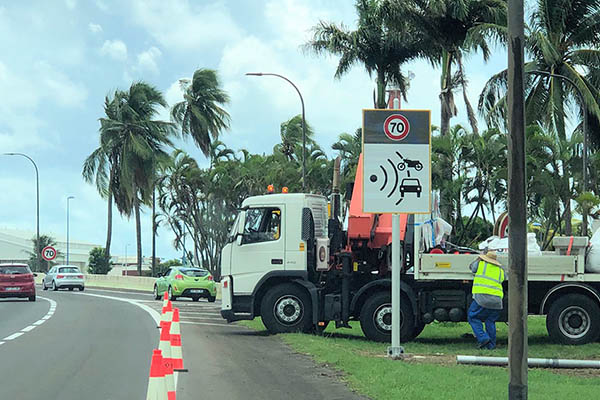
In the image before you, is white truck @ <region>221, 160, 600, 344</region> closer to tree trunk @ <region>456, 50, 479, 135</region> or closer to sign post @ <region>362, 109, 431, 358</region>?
sign post @ <region>362, 109, 431, 358</region>

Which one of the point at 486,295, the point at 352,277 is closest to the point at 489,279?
the point at 486,295

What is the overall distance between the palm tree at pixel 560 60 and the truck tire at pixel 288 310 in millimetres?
22559

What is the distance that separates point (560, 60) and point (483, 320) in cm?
2525

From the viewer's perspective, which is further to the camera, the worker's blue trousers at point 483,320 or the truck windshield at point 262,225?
the truck windshield at point 262,225

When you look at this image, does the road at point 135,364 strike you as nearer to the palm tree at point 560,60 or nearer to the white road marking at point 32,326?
the white road marking at point 32,326

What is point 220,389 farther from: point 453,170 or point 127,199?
point 127,199

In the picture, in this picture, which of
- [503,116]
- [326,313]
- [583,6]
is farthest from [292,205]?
[583,6]

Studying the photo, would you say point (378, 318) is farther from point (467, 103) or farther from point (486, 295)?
point (467, 103)

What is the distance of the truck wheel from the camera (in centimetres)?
1614

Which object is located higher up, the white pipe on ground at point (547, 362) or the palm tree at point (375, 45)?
the palm tree at point (375, 45)

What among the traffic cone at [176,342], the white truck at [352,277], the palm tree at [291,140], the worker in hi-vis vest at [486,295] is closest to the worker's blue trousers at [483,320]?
the worker in hi-vis vest at [486,295]

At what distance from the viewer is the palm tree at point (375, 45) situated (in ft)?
137

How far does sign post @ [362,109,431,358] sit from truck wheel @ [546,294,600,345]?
346cm

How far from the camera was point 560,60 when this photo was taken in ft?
126
